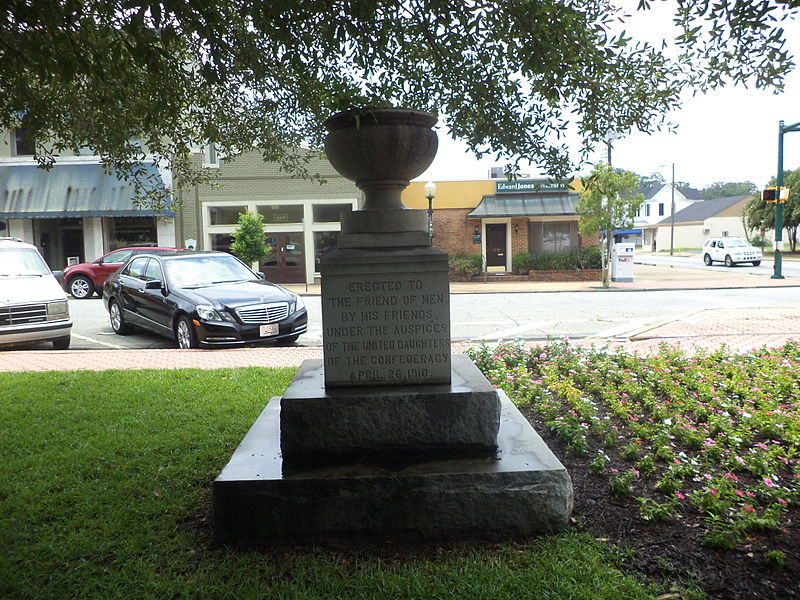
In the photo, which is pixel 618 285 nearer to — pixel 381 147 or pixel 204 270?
pixel 204 270

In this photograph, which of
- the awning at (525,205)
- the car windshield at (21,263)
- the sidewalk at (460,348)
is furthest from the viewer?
the awning at (525,205)

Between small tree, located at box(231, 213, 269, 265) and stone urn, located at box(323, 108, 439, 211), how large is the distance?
1930 cm

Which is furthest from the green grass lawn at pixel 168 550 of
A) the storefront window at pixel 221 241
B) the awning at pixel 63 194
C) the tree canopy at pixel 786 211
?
the tree canopy at pixel 786 211

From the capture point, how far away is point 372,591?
2.92 metres

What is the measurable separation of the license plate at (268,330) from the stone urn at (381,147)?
6069 mm

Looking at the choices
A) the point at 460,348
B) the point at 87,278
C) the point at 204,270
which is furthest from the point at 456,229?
the point at 460,348

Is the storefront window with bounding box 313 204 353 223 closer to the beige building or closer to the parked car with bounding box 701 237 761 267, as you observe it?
the beige building

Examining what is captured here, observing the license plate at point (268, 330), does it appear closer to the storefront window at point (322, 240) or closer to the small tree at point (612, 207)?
the small tree at point (612, 207)

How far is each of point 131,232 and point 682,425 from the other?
2646cm

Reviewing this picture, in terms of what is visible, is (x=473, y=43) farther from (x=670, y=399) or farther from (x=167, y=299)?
(x=167, y=299)

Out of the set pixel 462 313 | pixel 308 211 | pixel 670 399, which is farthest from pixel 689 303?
pixel 308 211

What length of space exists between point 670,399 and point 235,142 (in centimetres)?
470

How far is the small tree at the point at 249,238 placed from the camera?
22938mm

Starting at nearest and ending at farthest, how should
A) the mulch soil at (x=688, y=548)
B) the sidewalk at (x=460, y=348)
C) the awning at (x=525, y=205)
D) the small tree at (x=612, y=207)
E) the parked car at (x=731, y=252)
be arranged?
the mulch soil at (x=688, y=548) → the sidewalk at (x=460, y=348) → the small tree at (x=612, y=207) → the awning at (x=525, y=205) → the parked car at (x=731, y=252)
